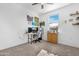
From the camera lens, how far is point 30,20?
4113mm

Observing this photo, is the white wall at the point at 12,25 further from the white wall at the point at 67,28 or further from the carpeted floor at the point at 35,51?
the white wall at the point at 67,28

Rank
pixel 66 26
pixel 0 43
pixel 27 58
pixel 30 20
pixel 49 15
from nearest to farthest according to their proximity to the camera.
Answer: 1. pixel 27 58
2. pixel 0 43
3. pixel 66 26
4. pixel 49 15
5. pixel 30 20

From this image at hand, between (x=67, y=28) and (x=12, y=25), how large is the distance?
2603mm

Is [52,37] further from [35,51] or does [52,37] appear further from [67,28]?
[35,51]

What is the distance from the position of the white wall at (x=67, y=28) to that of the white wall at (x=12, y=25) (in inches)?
48.2

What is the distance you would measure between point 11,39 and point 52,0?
2965 millimetres

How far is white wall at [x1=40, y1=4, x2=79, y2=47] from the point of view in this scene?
3.13 meters

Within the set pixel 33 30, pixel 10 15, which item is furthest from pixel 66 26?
pixel 10 15

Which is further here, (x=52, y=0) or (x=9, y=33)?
(x=9, y=33)

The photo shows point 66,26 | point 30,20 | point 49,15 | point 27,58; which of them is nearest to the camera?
point 27,58

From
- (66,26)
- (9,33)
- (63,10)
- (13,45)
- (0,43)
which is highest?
(63,10)

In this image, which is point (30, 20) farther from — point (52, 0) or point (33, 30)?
point (52, 0)

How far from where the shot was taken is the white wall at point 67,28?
3127mm

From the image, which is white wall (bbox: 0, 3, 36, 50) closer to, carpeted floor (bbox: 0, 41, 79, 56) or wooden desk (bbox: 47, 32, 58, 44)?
carpeted floor (bbox: 0, 41, 79, 56)
